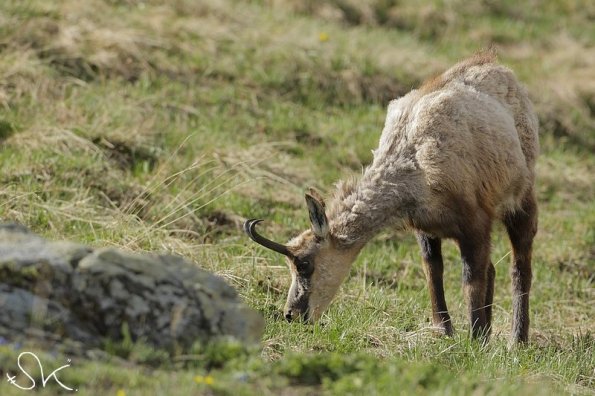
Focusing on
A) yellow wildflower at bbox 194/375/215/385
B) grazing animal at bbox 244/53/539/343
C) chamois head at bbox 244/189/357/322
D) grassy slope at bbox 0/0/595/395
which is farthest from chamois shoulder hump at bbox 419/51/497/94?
yellow wildflower at bbox 194/375/215/385

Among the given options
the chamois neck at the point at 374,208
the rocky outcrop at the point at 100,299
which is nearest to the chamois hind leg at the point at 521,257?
the chamois neck at the point at 374,208

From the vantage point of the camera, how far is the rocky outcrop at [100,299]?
16.8 ft

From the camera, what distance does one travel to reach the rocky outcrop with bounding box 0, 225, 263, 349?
16.8ft

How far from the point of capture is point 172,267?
547cm

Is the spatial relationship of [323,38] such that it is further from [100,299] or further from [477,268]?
[100,299]

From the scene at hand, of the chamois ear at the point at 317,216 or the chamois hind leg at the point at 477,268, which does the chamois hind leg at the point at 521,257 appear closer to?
the chamois hind leg at the point at 477,268

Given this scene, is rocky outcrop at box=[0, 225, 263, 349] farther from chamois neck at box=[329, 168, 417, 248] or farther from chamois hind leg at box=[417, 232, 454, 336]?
chamois hind leg at box=[417, 232, 454, 336]

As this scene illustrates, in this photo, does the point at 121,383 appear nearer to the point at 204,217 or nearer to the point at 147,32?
the point at 204,217

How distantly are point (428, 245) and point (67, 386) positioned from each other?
4.46m

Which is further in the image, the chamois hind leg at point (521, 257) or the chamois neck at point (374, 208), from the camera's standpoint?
the chamois hind leg at point (521, 257)

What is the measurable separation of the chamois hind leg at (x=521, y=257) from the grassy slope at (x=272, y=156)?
0.33 meters

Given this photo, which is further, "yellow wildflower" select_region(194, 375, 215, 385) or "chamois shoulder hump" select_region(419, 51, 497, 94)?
"chamois shoulder hump" select_region(419, 51, 497, 94)

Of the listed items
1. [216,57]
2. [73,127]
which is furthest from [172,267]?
[216,57]

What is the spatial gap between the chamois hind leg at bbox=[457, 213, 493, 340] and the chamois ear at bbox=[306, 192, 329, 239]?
43.3 inches
